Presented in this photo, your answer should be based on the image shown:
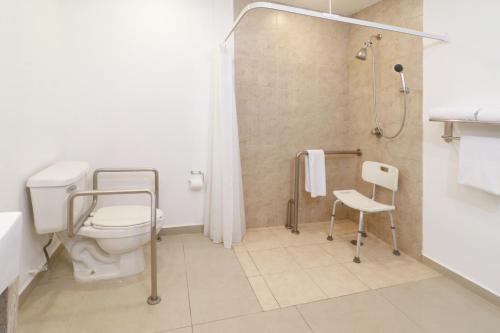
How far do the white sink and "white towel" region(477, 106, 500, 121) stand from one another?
2.07 metres

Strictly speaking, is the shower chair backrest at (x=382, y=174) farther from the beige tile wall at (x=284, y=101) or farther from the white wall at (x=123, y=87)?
the white wall at (x=123, y=87)

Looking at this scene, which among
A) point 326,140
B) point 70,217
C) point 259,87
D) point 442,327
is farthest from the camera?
point 326,140

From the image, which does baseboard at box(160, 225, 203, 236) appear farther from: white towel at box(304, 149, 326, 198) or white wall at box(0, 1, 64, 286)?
white towel at box(304, 149, 326, 198)

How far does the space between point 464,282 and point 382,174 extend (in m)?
0.92

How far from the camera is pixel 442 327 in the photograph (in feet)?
4.79

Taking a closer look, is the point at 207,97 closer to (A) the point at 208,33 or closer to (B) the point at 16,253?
(A) the point at 208,33

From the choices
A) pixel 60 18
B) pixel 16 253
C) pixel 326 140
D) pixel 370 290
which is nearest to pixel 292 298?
pixel 370 290

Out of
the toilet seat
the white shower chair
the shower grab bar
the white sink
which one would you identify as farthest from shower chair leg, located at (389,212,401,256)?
the white sink

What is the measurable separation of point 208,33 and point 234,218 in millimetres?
1649

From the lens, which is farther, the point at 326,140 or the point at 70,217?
the point at 326,140

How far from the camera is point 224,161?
7.48ft

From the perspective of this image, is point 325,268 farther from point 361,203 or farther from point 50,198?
point 50,198

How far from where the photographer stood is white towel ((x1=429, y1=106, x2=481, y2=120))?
155cm

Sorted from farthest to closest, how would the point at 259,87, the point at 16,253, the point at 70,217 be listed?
the point at 259,87 → the point at 70,217 → the point at 16,253
